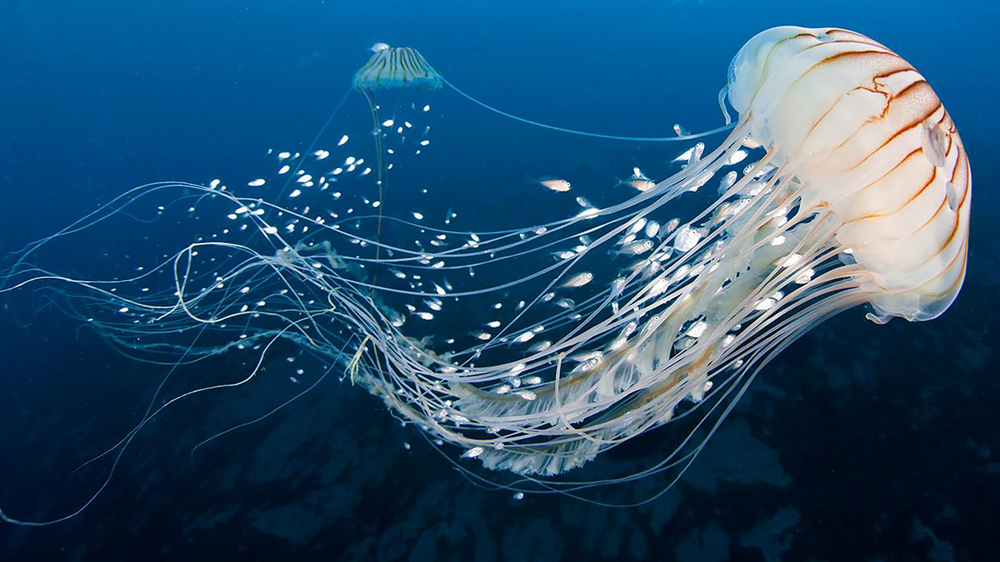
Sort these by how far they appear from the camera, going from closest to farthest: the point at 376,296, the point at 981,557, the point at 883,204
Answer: the point at 883,204 → the point at 981,557 → the point at 376,296

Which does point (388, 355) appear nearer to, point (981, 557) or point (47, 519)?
point (47, 519)

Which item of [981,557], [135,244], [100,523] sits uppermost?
[135,244]

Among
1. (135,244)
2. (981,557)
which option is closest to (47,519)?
(135,244)

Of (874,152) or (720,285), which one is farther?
(720,285)

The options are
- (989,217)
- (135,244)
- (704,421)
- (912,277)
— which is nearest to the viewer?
(912,277)

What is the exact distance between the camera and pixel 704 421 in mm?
3441

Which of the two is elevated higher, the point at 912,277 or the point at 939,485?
the point at 912,277

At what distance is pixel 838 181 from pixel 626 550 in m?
2.30

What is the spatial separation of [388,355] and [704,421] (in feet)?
7.18

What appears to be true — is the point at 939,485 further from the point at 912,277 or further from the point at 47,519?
the point at 47,519

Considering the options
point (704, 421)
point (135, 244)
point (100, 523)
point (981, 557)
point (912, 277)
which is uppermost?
point (135, 244)

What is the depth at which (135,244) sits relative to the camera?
19.8 ft

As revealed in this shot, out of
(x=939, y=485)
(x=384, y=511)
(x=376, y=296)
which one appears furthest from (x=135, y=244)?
(x=939, y=485)

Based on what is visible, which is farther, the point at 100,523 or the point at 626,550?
the point at 100,523
